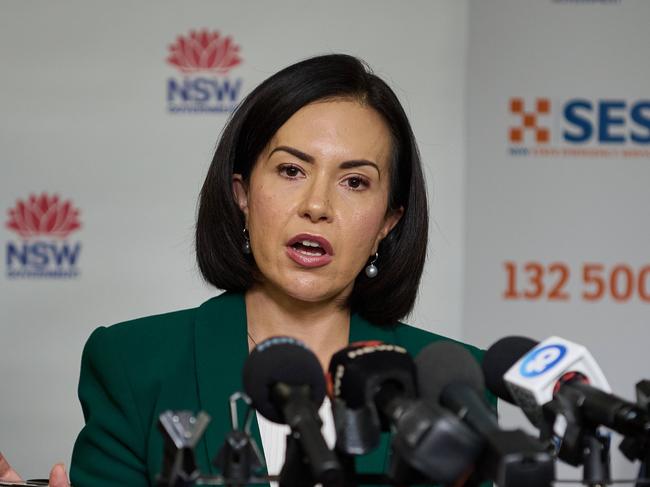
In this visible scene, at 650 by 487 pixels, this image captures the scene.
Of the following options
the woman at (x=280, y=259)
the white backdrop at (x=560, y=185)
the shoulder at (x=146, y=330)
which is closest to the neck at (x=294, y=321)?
the woman at (x=280, y=259)

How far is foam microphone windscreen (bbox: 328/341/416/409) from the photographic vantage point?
104 cm

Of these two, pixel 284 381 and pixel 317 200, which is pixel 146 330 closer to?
pixel 317 200

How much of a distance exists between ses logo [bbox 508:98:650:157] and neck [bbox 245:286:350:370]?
1717mm

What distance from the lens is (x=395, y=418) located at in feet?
3.18

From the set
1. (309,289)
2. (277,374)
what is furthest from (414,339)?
(277,374)

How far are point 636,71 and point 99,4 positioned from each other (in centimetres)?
185

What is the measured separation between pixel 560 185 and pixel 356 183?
71.1 inches

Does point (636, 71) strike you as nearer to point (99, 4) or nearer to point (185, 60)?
point (185, 60)

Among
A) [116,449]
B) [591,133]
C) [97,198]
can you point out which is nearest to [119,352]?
[116,449]

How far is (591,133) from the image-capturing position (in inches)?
138

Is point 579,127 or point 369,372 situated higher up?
point 579,127

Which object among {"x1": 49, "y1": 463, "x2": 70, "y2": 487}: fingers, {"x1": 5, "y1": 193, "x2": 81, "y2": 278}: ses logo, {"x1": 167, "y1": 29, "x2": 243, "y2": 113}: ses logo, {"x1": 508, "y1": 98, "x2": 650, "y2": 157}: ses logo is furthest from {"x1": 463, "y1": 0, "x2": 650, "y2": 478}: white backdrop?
{"x1": 49, "y1": 463, "x2": 70, "y2": 487}: fingers

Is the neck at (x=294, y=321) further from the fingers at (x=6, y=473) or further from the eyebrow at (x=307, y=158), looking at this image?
the fingers at (x=6, y=473)

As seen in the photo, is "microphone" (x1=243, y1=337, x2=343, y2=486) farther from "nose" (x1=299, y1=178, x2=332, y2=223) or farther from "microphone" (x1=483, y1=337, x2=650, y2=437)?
"nose" (x1=299, y1=178, x2=332, y2=223)
